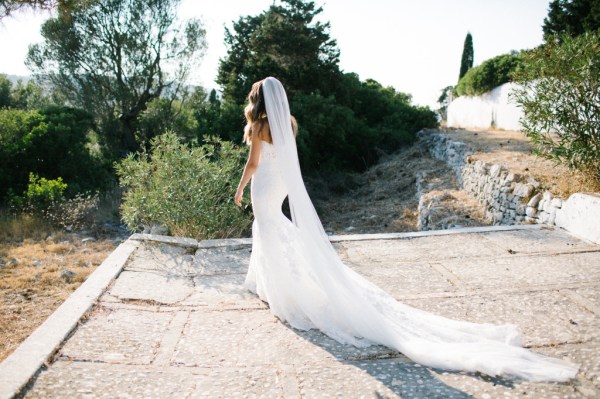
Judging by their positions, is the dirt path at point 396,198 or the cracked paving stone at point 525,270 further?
the dirt path at point 396,198

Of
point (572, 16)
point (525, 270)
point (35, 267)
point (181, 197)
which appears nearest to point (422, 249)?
point (525, 270)

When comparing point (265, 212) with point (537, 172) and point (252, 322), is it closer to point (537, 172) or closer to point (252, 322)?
point (252, 322)

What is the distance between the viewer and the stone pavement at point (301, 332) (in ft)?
8.21

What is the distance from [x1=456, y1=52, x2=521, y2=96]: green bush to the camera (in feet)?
63.2

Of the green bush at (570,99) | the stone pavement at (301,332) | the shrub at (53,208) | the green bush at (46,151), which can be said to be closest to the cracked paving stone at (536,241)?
the stone pavement at (301,332)

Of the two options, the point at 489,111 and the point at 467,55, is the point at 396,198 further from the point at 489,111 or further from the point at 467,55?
the point at 467,55

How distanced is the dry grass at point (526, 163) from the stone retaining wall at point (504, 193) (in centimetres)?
16

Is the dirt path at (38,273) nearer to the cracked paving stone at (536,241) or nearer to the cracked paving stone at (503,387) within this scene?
the cracked paving stone at (503,387)

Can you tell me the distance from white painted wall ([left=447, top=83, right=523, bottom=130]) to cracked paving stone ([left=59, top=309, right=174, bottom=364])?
47.3 ft

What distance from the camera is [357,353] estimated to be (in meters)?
2.92

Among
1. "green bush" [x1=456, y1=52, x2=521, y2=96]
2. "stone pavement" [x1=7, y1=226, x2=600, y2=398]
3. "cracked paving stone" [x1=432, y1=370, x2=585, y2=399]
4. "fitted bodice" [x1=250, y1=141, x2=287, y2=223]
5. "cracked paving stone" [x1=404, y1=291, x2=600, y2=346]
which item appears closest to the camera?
"cracked paving stone" [x1=432, y1=370, x2=585, y2=399]

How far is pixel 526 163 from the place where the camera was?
895cm

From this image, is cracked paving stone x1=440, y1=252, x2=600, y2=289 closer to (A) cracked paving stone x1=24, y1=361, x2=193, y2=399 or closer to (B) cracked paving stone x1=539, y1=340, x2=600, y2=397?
(B) cracked paving stone x1=539, y1=340, x2=600, y2=397

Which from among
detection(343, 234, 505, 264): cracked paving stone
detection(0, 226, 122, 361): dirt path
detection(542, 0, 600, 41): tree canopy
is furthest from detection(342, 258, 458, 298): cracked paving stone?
detection(542, 0, 600, 41): tree canopy
